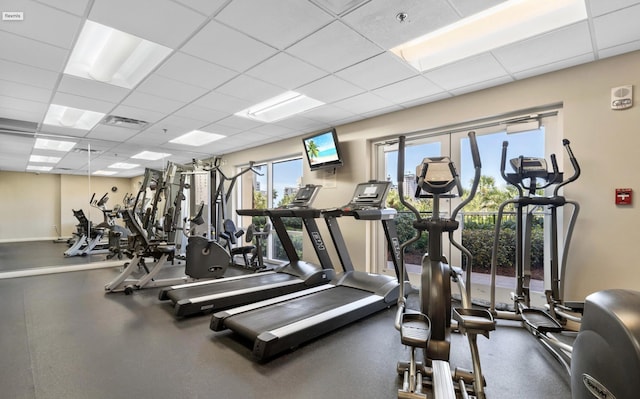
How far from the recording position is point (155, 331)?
2.87 m

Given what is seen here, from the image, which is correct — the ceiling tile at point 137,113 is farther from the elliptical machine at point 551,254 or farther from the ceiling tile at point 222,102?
the elliptical machine at point 551,254

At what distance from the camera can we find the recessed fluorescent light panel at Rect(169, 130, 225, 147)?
5.95 metres

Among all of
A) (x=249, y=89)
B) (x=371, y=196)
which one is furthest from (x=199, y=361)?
(x=249, y=89)

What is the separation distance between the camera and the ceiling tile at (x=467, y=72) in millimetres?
2951

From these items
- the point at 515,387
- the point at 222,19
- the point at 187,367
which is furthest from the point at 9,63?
the point at 515,387

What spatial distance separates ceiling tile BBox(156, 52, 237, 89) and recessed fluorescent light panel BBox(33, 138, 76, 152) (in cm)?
425

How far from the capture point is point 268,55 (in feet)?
9.36

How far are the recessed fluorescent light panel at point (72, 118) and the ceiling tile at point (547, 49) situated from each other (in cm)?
549

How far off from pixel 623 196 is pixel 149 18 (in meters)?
4.37

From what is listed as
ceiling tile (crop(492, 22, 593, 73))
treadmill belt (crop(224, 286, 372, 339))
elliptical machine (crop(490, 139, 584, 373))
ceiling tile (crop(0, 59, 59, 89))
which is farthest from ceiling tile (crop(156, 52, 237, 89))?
elliptical machine (crop(490, 139, 584, 373))

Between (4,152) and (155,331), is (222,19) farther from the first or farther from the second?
(4,152)

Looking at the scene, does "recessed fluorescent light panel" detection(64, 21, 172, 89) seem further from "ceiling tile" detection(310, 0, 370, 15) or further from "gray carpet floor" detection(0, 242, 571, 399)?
"gray carpet floor" detection(0, 242, 571, 399)

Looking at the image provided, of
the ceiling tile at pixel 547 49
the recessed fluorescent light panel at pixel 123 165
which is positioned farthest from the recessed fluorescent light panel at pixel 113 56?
the recessed fluorescent light panel at pixel 123 165

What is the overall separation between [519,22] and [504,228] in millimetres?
2361
